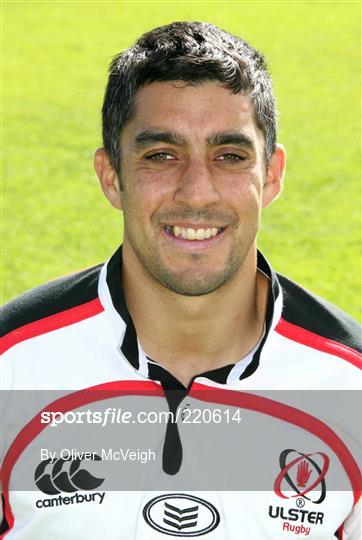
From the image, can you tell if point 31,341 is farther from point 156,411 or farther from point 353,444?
point 353,444

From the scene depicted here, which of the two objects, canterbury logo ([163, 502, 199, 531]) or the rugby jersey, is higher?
the rugby jersey

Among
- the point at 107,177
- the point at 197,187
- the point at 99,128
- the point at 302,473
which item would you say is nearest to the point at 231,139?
the point at 197,187

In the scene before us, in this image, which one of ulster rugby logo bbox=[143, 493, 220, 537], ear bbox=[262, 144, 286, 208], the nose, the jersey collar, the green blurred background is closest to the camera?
the nose

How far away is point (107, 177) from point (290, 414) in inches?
36.8

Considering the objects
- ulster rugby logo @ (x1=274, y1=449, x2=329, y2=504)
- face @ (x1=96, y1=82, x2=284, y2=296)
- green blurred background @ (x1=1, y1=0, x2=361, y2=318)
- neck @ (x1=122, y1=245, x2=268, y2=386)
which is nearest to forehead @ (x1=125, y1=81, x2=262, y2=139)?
face @ (x1=96, y1=82, x2=284, y2=296)

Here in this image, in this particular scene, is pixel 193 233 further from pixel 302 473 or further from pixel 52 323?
pixel 302 473

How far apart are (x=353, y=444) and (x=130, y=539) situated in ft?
2.33

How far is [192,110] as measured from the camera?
2895mm

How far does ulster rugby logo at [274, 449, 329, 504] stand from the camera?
3.04 m

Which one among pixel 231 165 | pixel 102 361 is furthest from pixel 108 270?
pixel 231 165

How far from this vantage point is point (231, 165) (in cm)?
289

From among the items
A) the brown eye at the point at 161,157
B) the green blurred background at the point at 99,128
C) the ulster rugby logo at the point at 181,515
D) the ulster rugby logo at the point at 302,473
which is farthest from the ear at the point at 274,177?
the green blurred background at the point at 99,128

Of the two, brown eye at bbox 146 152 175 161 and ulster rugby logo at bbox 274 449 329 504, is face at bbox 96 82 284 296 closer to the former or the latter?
brown eye at bbox 146 152 175 161

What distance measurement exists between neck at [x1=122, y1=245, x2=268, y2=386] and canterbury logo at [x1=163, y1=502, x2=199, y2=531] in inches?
15.0
